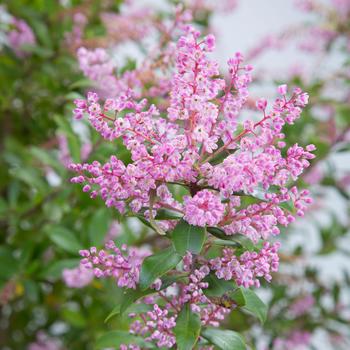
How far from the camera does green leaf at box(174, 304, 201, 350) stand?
536mm

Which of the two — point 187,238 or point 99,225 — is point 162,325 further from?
point 99,225

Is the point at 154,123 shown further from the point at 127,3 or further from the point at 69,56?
the point at 127,3

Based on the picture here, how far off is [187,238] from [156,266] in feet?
0.12

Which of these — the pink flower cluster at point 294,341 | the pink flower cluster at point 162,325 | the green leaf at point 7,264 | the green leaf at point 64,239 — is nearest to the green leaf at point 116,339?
the pink flower cluster at point 162,325

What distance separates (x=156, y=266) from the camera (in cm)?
53

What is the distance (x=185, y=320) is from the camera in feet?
1.83

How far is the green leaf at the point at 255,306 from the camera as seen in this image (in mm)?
582

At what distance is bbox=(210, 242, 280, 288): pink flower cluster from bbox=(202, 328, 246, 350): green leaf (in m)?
0.06

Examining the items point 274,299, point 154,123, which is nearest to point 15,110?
point 274,299

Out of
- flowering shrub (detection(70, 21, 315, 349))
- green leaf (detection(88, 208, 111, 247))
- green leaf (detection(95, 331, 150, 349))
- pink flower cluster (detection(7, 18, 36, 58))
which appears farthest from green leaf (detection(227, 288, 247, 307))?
pink flower cluster (detection(7, 18, 36, 58))

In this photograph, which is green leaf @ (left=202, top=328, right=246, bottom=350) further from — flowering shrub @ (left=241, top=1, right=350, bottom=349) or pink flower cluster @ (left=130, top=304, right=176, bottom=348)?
flowering shrub @ (left=241, top=1, right=350, bottom=349)

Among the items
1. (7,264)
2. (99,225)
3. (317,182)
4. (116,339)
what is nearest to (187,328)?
(116,339)

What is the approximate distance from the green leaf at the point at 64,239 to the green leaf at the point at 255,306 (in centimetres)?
43

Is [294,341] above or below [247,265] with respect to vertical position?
above
